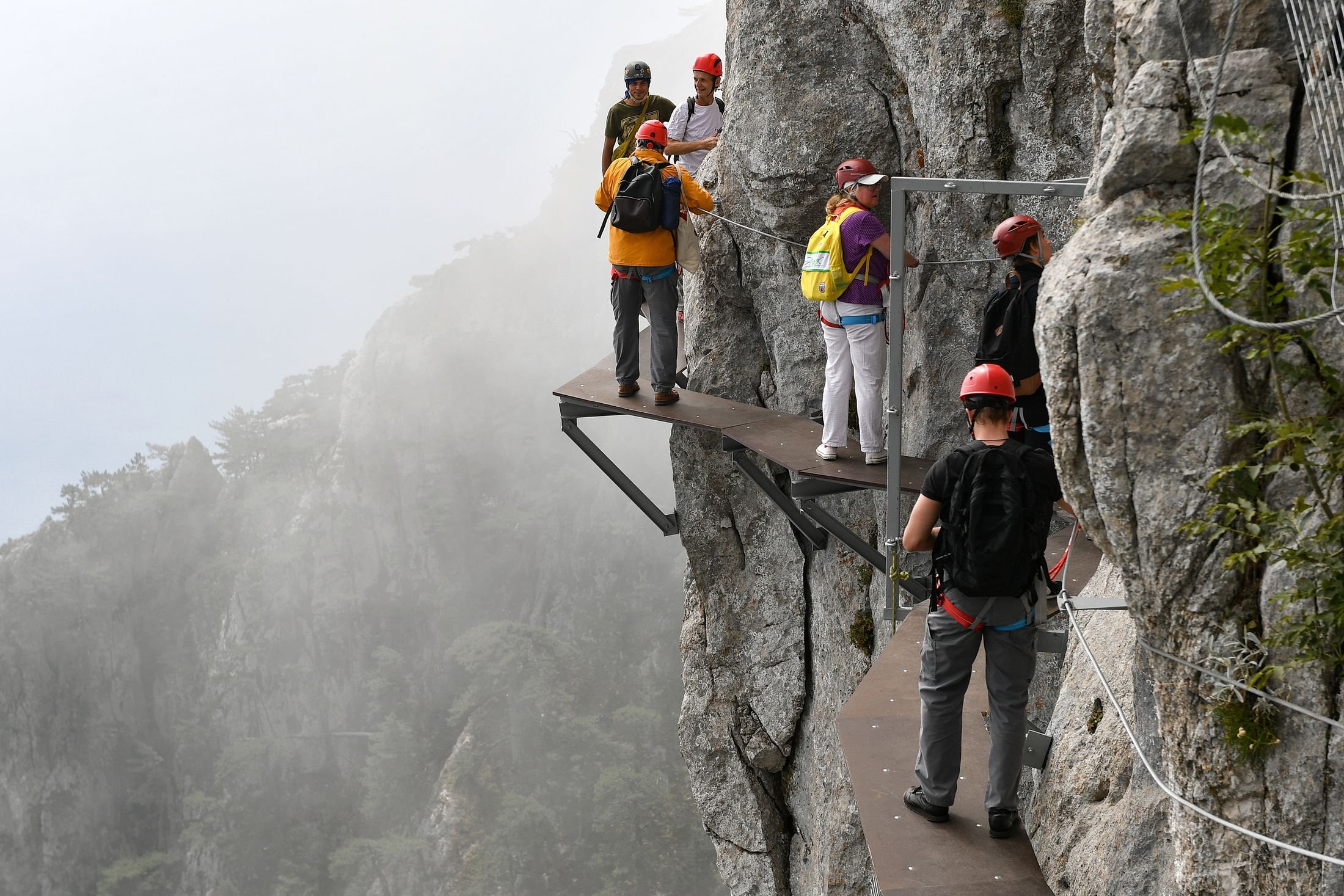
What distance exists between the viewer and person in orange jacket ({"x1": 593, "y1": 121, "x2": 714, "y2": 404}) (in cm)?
807

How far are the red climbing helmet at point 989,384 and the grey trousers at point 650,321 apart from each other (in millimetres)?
4445

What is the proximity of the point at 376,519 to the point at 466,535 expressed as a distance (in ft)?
19.3

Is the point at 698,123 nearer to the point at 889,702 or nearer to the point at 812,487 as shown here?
the point at 812,487

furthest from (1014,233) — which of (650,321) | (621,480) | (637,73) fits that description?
(621,480)

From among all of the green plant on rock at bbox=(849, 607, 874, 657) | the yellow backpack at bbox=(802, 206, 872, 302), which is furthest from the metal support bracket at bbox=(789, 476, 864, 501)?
the green plant on rock at bbox=(849, 607, 874, 657)

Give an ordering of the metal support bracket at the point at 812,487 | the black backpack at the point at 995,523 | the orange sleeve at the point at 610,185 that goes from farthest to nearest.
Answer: the orange sleeve at the point at 610,185 → the metal support bracket at the point at 812,487 → the black backpack at the point at 995,523

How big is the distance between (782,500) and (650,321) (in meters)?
2.44

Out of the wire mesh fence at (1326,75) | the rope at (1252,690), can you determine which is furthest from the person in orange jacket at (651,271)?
the rope at (1252,690)

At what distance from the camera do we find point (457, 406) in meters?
75.1

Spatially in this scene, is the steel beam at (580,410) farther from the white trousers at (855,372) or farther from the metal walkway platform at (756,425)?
the white trousers at (855,372)

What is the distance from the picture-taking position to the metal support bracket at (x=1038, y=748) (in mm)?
4590

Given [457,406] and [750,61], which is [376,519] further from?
[750,61]

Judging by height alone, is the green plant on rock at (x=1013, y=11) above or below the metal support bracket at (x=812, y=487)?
above

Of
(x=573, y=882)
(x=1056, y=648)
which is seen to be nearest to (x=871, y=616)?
(x=1056, y=648)
